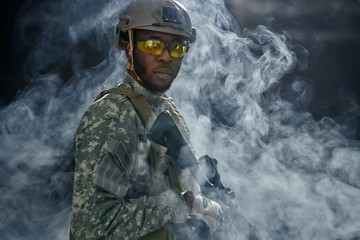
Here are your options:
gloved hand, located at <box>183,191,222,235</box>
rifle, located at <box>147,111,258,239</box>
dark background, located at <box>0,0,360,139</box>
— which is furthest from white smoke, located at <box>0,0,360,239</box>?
gloved hand, located at <box>183,191,222,235</box>

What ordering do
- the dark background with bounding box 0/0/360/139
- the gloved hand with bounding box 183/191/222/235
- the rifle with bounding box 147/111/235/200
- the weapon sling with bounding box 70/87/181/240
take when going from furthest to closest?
the dark background with bounding box 0/0/360/139, the gloved hand with bounding box 183/191/222/235, the weapon sling with bounding box 70/87/181/240, the rifle with bounding box 147/111/235/200

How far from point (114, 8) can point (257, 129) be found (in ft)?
A: 9.85

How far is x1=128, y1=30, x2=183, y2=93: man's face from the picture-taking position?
2412 millimetres

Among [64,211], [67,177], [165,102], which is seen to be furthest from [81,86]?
[165,102]

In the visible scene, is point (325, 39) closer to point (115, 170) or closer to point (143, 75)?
point (143, 75)

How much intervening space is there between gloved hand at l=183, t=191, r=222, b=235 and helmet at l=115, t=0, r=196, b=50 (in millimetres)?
1216

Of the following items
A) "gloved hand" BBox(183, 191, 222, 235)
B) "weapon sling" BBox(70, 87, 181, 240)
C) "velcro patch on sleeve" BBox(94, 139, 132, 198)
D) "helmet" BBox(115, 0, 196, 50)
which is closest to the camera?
"velcro patch on sleeve" BBox(94, 139, 132, 198)

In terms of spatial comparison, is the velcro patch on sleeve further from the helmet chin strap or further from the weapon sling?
the helmet chin strap

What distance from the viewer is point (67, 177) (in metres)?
4.50

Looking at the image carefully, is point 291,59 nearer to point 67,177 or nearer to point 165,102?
point 165,102

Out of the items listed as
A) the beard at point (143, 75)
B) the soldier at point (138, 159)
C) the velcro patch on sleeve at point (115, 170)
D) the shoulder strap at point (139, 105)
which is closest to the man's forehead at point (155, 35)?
the soldier at point (138, 159)

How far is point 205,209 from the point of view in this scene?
231cm

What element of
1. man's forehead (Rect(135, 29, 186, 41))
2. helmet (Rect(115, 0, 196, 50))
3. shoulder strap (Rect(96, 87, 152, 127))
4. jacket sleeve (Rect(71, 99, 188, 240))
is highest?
helmet (Rect(115, 0, 196, 50))

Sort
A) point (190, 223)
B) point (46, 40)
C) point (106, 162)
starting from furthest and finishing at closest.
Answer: point (46, 40)
point (190, 223)
point (106, 162)
